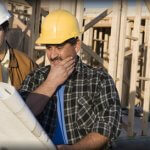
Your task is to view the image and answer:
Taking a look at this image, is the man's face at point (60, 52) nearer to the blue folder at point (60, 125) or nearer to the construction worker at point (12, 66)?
the blue folder at point (60, 125)

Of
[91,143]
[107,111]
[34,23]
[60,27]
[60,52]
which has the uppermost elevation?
[34,23]

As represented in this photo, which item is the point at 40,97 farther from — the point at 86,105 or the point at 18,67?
the point at 18,67

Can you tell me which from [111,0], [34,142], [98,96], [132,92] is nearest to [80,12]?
[111,0]

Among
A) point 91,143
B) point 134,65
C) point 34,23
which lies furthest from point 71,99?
point 134,65

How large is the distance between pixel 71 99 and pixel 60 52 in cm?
24

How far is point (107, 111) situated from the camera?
194 centimetres

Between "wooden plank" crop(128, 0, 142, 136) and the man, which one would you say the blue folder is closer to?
the man

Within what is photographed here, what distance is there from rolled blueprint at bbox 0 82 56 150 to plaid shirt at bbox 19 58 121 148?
678 mm

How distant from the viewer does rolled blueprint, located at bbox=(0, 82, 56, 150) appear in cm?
118

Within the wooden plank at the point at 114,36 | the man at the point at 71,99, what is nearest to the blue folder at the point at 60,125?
the man at the point at 71,99

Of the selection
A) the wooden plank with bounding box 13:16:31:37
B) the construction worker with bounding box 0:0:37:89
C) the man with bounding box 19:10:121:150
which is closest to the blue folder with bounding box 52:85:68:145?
the man with bounding box 19:10:121:150

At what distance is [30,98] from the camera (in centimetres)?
205

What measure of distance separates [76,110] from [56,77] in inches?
7.7

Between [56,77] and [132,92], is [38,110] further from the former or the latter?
[132,92]
